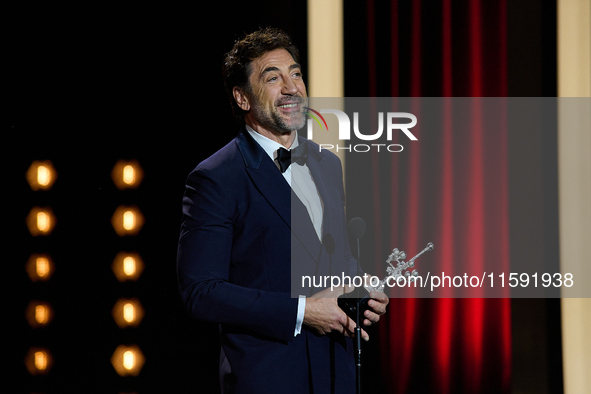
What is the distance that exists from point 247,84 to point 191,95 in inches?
41.0

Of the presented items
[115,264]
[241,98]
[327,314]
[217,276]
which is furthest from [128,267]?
[327,314]

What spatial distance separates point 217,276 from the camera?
1371 mm

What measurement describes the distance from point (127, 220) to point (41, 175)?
1.59ft

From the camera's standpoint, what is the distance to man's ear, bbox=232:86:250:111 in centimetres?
168

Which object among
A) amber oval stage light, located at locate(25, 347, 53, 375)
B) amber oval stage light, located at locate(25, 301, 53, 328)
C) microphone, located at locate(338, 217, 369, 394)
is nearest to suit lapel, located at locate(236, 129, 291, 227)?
microphone, located at locate(338, 217, 369, 394)

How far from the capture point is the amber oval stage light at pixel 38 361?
266 cm

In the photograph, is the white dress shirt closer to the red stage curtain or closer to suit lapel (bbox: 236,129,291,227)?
Answer: suit lapel (bbox: 236,129,291,227)

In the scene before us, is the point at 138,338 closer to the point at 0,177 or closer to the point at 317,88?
the point at 0,177

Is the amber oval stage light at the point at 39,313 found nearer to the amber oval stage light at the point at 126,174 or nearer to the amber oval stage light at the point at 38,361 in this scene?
the amber oval stage light at the point at 38,361

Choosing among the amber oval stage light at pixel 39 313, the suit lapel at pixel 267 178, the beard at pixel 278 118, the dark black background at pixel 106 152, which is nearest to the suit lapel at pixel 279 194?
the suit lapel at pixel 267 178

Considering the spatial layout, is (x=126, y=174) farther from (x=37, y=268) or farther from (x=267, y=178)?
(x=267, y=178)

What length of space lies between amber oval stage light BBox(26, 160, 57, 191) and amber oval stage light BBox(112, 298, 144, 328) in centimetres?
70

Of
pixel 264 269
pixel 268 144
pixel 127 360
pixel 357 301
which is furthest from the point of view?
pixel 127 360

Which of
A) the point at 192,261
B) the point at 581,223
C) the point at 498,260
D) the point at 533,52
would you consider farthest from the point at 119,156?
the point at 581,223
